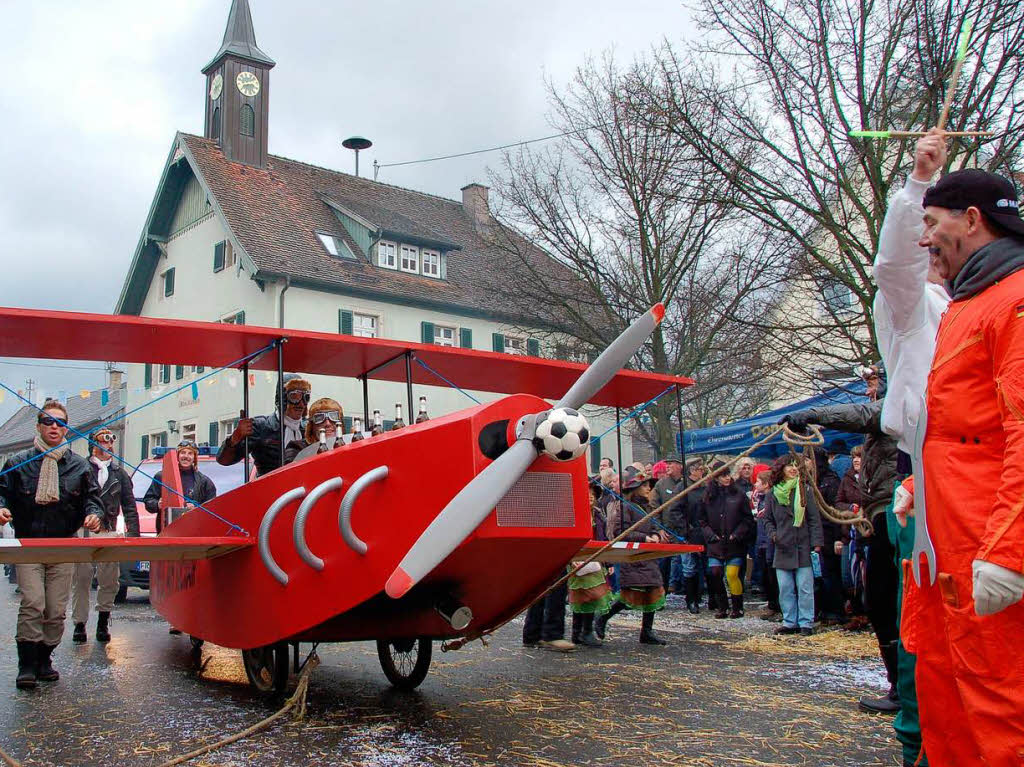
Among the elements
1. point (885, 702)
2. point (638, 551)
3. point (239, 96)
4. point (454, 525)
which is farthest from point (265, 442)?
point (239, 96)

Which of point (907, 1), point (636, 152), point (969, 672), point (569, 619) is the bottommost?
point (569, 619)

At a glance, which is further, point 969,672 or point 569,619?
point 569,619

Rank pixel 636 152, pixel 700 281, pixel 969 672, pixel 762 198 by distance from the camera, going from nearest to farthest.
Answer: pixel 969 672, pixel 762 198, pixel 636 152, pixel 700 281

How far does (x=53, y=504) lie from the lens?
23.2 feet

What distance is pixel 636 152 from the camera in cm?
1958

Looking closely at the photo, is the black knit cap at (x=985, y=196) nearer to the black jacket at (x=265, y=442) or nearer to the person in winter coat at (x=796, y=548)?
the black jacket at (x=265, y=442)

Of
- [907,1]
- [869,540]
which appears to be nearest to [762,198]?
[907,1]

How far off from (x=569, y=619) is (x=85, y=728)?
7.27 meters

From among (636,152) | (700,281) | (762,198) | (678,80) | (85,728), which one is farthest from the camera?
(700,281)

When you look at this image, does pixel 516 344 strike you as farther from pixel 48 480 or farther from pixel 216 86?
pixel 48 480

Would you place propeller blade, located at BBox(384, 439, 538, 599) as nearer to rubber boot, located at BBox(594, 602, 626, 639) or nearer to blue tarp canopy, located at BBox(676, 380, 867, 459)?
rubber boot, located at BBox(594, 602, 626, 639)

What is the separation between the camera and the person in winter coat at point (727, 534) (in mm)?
11141

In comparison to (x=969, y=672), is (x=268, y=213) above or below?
above

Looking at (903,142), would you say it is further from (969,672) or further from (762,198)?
(969,672)
